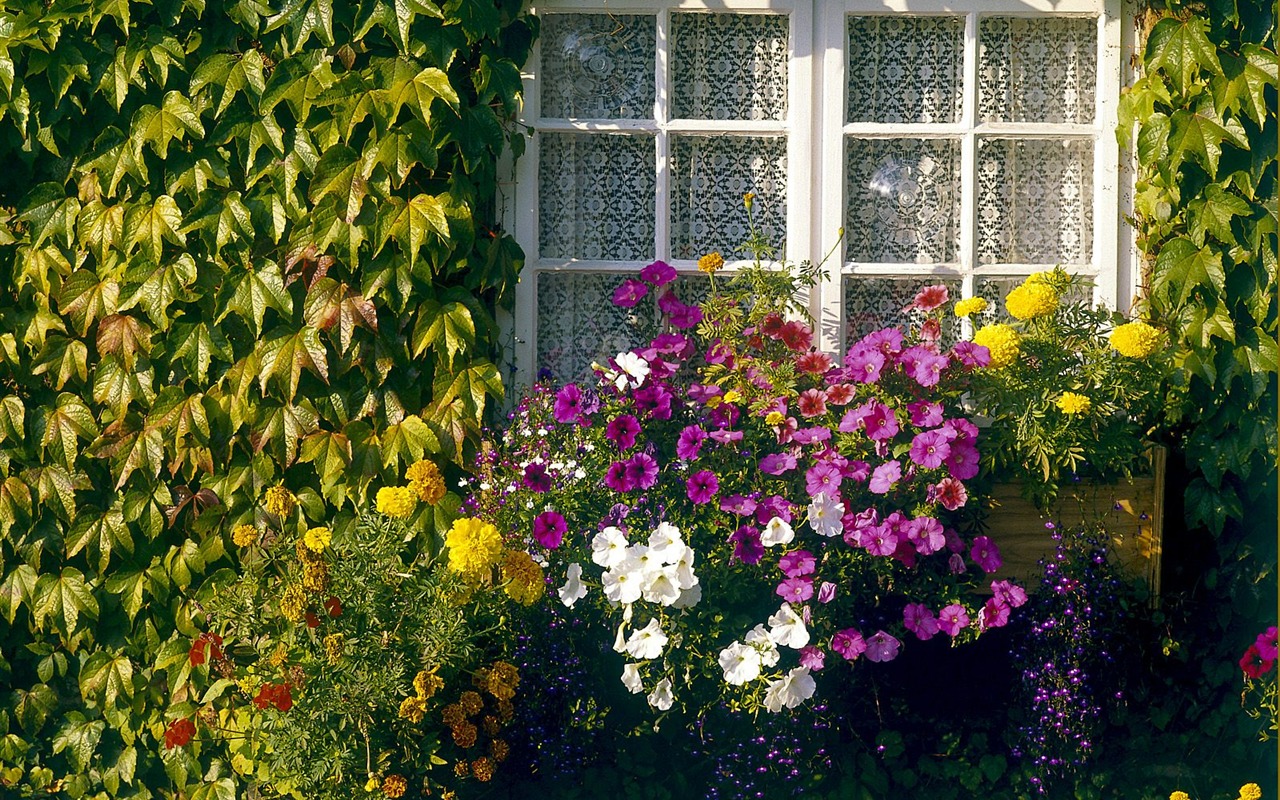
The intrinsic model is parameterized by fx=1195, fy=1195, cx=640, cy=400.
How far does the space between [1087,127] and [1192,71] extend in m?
0.31

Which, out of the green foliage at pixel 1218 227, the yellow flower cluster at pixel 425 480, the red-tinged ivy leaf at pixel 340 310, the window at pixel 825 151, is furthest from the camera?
the window at pixel 825 151

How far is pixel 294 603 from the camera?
8.57 feet

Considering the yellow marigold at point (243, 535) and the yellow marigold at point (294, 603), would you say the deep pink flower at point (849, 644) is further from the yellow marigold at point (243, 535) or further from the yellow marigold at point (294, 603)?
the yellow marigold at point (243, 535)

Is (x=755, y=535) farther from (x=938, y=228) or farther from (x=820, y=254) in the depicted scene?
(x=938, y=228)

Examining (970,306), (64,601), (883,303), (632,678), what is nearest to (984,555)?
(970,306)

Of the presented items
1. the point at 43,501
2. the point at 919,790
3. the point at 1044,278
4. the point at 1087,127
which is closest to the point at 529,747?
the point at 919,790

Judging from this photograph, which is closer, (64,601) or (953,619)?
(953,619)

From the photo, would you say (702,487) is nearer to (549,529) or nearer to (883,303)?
(549,529)

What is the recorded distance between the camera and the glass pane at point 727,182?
3.41m

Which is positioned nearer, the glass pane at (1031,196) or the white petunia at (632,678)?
the white petunia at (632,678)

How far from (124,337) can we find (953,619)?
223 centimetres

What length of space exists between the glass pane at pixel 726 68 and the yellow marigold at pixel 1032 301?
0.84 m

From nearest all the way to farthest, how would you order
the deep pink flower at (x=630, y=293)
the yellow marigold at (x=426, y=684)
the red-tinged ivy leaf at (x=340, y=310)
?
the yellow marigold at (x=426, y=684)
the red-tinged ivy leaf at (x=340, y=310)
the deep pink flower at (x=630, y=293)

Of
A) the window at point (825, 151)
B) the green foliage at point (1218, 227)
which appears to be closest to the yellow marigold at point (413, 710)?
the window at point (825, 151)
